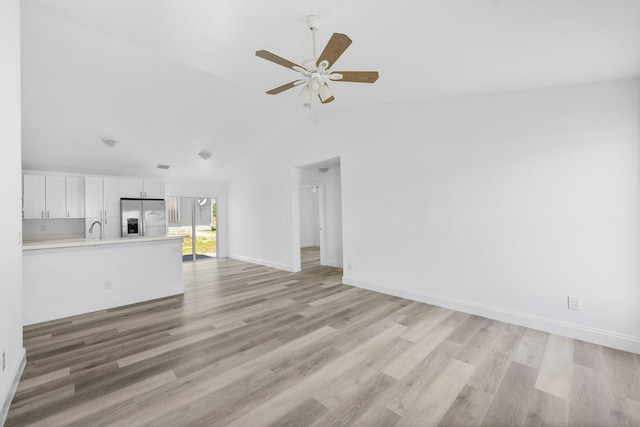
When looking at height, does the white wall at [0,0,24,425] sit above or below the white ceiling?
below

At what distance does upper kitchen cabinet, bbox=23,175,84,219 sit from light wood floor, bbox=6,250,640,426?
10.5 ft

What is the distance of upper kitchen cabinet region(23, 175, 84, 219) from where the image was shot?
210 inches

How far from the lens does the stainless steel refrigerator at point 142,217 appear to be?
6254mm

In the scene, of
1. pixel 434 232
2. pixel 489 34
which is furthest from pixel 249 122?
pixel 489 34

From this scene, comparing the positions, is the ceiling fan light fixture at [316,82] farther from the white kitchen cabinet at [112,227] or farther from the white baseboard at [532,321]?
the white kitchen cabinet at [112,227]

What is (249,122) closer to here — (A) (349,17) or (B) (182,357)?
(A) (349,17)

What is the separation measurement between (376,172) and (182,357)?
3615 mm

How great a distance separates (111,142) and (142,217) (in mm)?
1964

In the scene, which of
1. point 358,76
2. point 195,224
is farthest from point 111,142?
point 358,76

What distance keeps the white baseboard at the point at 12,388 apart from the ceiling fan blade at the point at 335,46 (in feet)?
10.5

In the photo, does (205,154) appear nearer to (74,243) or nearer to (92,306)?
(74,243)

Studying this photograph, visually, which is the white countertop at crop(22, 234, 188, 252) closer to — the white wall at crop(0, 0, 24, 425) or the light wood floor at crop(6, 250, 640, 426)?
the light wood floor at crop(6, 250, 640, 426)

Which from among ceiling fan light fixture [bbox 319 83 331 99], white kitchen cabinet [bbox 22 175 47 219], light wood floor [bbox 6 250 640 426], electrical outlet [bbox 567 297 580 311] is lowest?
light wood floor [bbox 6 250 640 426]

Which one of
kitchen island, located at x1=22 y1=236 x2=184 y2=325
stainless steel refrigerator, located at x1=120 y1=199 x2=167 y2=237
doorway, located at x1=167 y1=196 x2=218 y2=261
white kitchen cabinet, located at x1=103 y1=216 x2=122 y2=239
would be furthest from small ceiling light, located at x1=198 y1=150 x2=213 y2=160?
kitchen island, located at x1=22 y1=236 x2=184 y2=325
